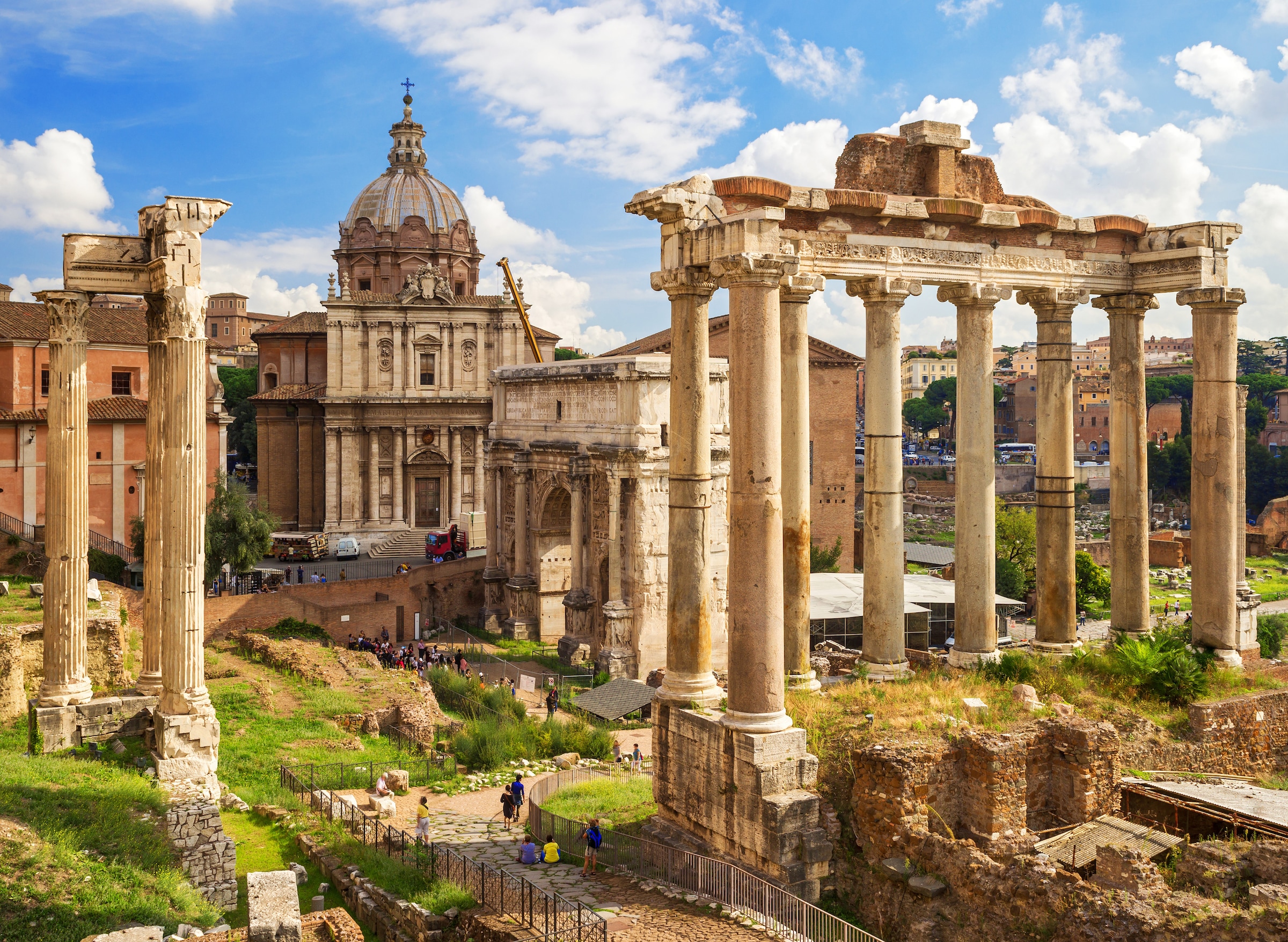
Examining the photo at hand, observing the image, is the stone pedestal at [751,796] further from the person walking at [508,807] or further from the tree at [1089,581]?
the tree at [1089,581]

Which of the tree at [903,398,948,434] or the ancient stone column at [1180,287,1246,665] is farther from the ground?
the tree at [903,398,948,434]

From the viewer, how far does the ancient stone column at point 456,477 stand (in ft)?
165

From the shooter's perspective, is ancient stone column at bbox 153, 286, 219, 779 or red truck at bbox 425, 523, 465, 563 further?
red truck at bbox 425, 523, 465, 563

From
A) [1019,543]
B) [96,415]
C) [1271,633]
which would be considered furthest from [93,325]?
[1271,633]

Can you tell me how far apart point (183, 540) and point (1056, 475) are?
12.1 metres

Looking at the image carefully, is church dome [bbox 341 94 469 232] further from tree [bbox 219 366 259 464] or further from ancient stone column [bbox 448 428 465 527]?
tree [bbox 219 366 259 464]

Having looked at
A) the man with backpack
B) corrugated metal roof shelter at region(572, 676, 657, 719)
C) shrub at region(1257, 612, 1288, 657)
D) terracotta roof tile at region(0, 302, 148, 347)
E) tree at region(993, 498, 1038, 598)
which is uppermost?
terracotta roof tile at region(0, 302, 148, 347)

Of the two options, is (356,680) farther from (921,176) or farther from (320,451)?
(320,451)

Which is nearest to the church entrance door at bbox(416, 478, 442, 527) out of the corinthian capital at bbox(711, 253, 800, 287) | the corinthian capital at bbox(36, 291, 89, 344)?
the corinthian capital at bbox(36, 291, 89, 344)

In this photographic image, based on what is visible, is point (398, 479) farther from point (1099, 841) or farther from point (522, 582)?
point (1099, 841)

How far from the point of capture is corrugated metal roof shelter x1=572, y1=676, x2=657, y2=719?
1043 inches

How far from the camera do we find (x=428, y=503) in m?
50.6

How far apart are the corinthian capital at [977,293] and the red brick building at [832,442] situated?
134 ft

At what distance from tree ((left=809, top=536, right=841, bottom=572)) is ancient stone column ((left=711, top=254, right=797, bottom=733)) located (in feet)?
126
